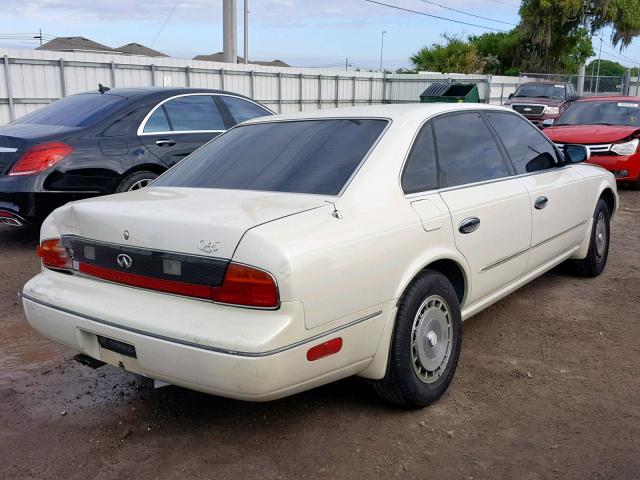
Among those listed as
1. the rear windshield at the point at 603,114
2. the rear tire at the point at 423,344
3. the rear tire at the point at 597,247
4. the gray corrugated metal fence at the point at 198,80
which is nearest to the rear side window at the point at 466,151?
the rear tire at the point at 423,344

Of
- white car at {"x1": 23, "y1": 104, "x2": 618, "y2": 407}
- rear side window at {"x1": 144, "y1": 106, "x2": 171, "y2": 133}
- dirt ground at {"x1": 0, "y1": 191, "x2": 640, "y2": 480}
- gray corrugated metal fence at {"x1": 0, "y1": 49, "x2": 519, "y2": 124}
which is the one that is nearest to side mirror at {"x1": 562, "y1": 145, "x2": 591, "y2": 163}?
white car at {"x1": 23, "y1": 104, "x2": 618, "y2": 407}

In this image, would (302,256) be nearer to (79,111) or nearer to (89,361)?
(89,361)

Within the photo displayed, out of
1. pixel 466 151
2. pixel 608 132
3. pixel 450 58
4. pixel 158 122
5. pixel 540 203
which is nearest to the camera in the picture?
pixel 466 151

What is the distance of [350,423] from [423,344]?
529mm

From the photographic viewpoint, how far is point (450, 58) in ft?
130

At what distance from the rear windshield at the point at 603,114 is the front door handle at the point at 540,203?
725 centimetres

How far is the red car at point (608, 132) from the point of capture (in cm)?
981

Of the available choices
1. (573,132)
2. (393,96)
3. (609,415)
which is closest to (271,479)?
(609,415)

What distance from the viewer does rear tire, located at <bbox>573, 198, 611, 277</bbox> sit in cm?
537

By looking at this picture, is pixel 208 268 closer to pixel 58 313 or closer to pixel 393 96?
pixel 58 313

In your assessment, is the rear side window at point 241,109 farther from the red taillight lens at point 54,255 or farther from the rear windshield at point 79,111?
the red taillight lens at point 54,255

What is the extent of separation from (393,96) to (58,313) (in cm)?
2494

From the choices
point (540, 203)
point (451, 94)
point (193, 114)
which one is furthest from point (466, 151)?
point (451, 94)

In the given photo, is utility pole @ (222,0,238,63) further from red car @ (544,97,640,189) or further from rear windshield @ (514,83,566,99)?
red car @ (544,97,640,189)
